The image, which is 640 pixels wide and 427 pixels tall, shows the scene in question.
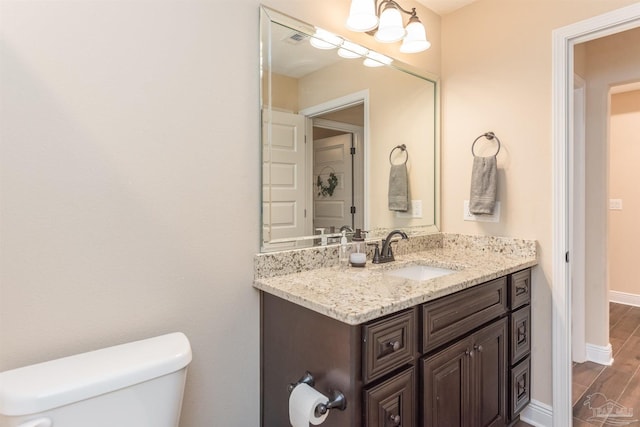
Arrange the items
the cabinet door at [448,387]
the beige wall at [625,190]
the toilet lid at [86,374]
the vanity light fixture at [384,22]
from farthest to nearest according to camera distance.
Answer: the beige wall at [625,190] < the vanity light fixture at [384,22] < the cabinet door at [448,387] < the toilet lid at [86,374]

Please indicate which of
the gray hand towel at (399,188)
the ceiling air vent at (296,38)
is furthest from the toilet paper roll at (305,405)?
the ceiling air vent at (296,38)

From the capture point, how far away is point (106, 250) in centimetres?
110

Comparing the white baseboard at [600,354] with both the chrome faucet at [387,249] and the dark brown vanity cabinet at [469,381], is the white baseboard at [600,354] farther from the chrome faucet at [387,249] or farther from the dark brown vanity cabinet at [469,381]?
the chrome faucet at [387,249]

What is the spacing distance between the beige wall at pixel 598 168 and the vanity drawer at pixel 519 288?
117cm

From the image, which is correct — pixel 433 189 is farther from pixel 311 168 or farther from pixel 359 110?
pixel 311 168

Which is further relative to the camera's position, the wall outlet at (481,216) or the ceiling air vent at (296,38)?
the wall outlet at (481,216)

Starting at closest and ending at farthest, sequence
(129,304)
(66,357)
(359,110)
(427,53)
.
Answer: (66,357) < (129,304) < (359,110) < (427,53)

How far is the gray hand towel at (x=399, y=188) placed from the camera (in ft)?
6.89

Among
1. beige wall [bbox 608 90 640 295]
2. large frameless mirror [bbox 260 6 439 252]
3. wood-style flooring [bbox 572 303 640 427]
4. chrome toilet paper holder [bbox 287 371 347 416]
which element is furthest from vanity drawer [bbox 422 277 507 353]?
beige wall [bbox 608 90 640 295]

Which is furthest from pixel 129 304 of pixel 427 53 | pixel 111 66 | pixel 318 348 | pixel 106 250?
pixel 427 53

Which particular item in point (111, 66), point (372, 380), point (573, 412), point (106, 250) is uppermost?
point (111, 66)

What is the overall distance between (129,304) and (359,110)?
55.8 inches

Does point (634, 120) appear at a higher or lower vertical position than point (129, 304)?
higher

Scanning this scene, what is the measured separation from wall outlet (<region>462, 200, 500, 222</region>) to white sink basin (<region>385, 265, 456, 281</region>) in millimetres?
489
